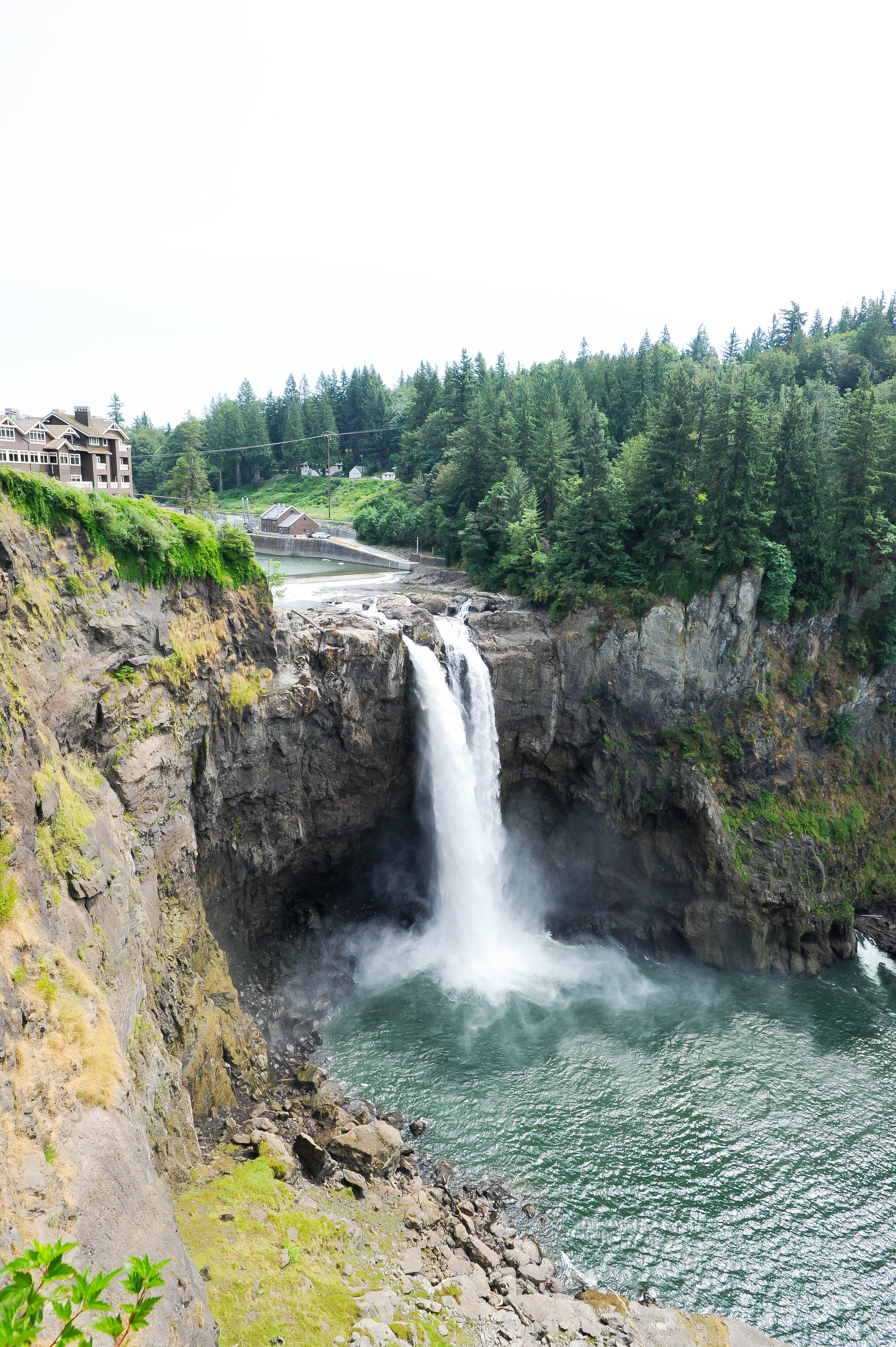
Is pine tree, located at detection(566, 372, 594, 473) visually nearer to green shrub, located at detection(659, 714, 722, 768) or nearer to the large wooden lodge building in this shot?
green shrub, located at detection(659, 714, 722, 768)

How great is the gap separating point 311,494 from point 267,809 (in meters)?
71.0

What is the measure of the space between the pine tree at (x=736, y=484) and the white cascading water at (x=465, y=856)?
508 inches

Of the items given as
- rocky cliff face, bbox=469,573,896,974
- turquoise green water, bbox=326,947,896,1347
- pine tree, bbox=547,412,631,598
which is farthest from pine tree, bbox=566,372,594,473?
turquoise green water, bbox=326,947,896,1347

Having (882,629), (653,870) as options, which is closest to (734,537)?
(882,629)

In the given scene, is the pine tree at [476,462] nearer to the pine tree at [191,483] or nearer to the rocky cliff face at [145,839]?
the pine tree at [191,483]

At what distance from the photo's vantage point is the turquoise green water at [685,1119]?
21.7m

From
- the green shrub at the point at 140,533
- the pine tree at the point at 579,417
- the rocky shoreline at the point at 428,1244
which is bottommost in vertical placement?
the rocky shoreline at the point at 428,1244

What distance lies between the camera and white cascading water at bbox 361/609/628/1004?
1348 inches

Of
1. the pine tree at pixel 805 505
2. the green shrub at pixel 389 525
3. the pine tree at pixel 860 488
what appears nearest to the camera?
the pine tree at pixel 805 505

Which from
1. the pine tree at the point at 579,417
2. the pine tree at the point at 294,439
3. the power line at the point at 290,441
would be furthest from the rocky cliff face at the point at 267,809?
the pine tree at the point at 294,439

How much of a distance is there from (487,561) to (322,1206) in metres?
33.0

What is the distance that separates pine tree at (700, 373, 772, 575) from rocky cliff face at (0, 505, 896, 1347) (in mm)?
1713

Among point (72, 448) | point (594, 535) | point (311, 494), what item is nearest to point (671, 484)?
point (594, 535)

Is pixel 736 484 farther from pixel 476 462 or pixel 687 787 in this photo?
pixel 476 462
